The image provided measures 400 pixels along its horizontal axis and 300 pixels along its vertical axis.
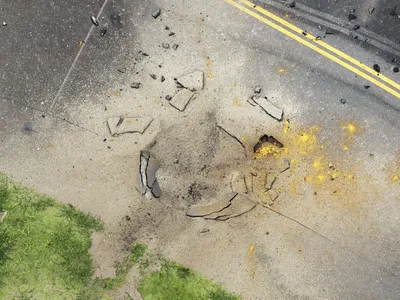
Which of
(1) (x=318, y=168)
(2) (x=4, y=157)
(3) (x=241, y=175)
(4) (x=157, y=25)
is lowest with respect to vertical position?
(2) (x=4, y=157)

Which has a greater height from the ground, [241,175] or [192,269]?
[241,175]

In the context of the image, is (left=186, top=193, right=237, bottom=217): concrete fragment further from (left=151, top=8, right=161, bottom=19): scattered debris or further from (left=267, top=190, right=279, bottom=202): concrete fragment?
(left=151, top=8, right=161, bottom=19): scattered debris

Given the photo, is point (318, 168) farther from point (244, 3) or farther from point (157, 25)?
point (157, 25)

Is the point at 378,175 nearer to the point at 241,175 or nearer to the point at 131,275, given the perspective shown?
the point at 241,175

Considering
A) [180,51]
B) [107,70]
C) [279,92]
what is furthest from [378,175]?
[107,70]

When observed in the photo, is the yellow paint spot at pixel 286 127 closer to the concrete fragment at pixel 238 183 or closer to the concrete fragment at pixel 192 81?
the concrete fragment at pixel 238 183

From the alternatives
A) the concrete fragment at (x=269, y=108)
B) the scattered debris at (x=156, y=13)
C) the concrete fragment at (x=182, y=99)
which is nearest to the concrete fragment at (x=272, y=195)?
the concrete fragment at (x=269, y=108)
